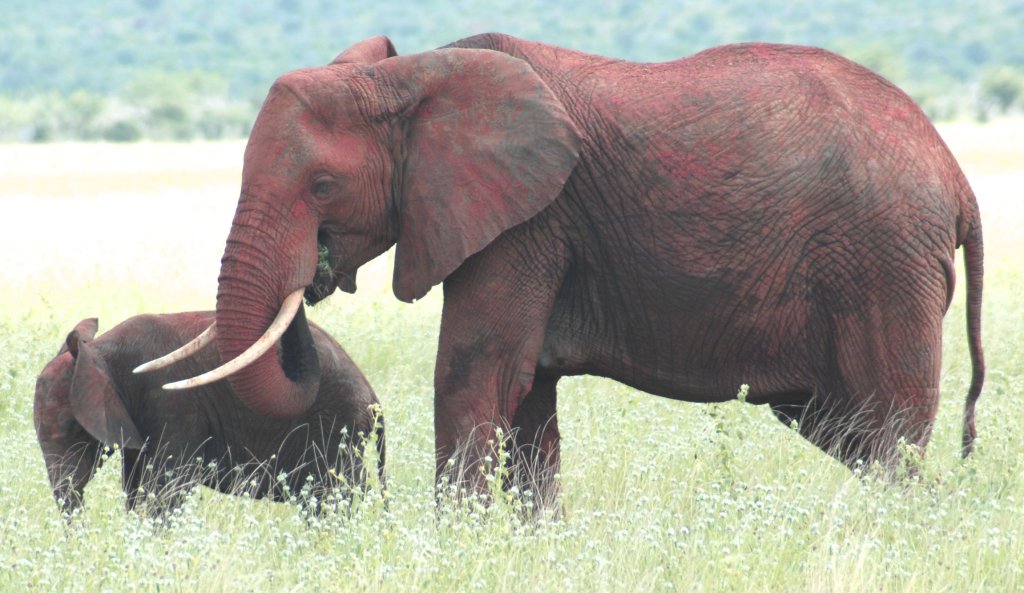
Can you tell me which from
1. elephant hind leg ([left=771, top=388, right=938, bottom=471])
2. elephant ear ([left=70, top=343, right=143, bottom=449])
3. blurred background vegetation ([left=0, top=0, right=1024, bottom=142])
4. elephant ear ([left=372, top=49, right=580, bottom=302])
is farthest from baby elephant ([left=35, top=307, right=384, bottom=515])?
blurred background vegetation ([left=0, top=0, right=1024, bottom=142])

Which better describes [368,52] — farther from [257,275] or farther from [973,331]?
[973,331]

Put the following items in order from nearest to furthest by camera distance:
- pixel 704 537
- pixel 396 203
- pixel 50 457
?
pixel 704 537 → pixel 396 203 → pixel 50 457

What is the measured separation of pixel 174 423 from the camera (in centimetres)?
704

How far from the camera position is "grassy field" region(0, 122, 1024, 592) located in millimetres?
5285

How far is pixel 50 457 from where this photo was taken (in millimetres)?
6914

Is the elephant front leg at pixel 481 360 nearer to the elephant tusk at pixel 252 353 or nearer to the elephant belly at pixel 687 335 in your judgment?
the elephant belly at pixel 687 335

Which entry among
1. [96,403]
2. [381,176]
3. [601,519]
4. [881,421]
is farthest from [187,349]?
[881,421]

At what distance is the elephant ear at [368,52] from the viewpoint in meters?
6.38

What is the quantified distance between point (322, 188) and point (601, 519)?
170cm

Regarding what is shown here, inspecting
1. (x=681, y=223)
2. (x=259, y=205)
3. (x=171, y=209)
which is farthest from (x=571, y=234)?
(x=171, y=209)

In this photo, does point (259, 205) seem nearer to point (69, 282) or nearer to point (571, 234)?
point (571, 234)

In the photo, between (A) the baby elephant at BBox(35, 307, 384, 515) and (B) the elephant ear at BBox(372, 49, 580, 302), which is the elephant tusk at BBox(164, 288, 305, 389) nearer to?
(B) the elephant ear at BBox(372, 49, 580, 302)

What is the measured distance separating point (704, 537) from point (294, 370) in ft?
5.97

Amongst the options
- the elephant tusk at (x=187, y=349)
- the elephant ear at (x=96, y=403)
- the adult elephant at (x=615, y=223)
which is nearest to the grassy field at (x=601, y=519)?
the elephant ear at (x=96, y=403)
